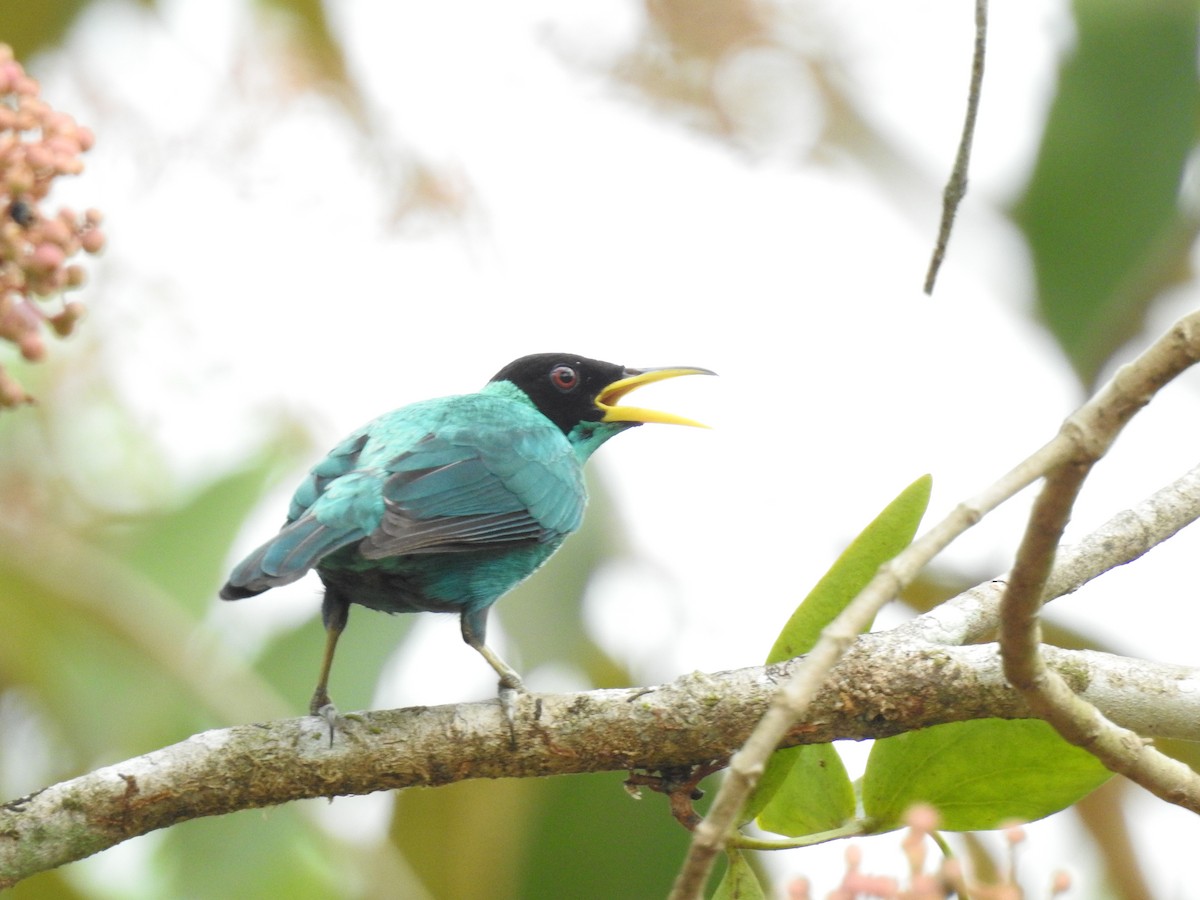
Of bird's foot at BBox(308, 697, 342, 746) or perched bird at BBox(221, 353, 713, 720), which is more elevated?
perched bird at BBox(221, 353, 713, 720)

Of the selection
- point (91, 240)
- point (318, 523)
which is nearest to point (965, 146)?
point (91, 240)

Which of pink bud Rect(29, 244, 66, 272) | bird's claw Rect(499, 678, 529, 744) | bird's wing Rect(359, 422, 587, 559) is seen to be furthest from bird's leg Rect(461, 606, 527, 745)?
pink bud Rect(29, 244, 66, 272)

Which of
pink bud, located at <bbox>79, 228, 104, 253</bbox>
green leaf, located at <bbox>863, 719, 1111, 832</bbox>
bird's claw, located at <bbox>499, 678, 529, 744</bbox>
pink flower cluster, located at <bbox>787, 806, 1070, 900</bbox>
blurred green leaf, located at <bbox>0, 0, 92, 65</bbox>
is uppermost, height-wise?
blurred green leaf, located at <bbox>0, 0, 92, 65</bbox>

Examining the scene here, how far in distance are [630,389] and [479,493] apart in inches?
48.2

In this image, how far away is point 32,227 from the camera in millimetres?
2070

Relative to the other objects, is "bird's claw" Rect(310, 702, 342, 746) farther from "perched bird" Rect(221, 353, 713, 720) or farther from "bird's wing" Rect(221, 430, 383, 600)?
"bird's wing" Rect(221, 430, 383, 600)

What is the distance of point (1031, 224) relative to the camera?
223 inches

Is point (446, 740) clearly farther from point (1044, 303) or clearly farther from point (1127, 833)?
point (1044, 303)

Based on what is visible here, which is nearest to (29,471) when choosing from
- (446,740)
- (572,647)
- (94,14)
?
(94,14)

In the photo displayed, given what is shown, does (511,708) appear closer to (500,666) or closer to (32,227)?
(500,666)

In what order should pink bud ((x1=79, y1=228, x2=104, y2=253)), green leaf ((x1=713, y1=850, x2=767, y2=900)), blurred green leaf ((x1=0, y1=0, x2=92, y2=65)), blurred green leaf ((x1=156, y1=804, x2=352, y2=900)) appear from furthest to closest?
1. blurred green leaf ((x1=0, y1=0, x2=92, y2=65))
2. blurred green leaf ((x1=156, y1=804, x2=352, y2=900))
3. green leaf ((x1=713, y1=850, x2=767, y2=900))
4. pink bud ((x1=79, y1=228, x2=104, y2=253))

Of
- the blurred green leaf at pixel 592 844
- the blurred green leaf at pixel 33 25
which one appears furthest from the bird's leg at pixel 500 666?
the blurred green leaf at pixel 33 25

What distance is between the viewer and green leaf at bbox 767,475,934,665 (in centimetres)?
296

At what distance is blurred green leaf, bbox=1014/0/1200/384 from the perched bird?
1463 millimetres
